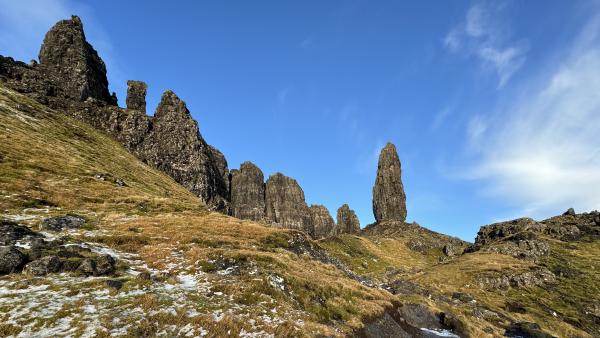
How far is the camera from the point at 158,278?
2562 cm

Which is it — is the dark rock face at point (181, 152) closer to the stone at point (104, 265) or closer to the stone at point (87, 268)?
the stone at point (104, 265)

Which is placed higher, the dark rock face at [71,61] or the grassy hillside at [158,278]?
the dark rock face at [71,61]

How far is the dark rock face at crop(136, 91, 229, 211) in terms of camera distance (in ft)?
398

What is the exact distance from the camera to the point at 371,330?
27688mm

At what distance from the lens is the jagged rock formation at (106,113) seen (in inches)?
4540

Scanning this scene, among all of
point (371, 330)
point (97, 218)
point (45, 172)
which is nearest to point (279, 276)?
point (371, 330)

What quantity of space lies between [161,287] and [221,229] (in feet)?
74.0

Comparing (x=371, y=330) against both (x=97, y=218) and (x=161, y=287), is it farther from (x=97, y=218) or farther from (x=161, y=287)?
(x=97, y=218)

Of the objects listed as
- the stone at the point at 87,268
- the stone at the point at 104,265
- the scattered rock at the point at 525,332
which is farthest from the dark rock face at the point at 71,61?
the scattered rock at the point at 525,332

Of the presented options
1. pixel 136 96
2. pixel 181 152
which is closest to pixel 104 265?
pixel 181 152

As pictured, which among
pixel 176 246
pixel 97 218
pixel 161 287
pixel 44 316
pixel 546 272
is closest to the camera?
pixel 44 316

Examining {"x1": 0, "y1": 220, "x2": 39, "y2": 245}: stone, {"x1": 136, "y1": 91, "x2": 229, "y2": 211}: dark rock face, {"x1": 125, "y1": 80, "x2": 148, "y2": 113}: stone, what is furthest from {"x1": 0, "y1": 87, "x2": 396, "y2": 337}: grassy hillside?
{"x1": 125, "y1": 80, "x2": 148, "y2": 113}: stone

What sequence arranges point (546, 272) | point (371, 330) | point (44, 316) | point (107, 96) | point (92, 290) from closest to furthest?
point (44, 316)
point (92, 290)
point (371, 330)
point (546, 272)
point (107, 96)

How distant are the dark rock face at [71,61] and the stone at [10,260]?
118m
